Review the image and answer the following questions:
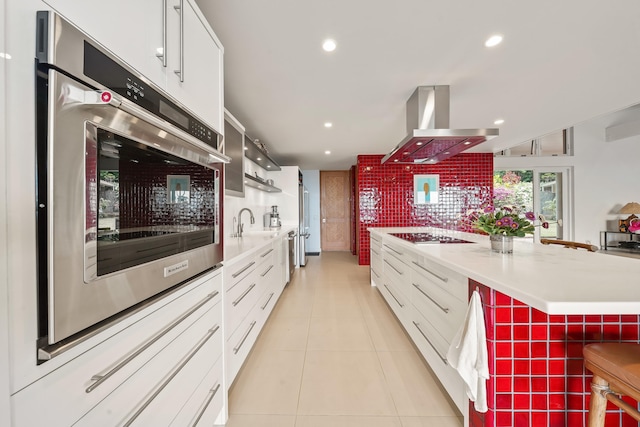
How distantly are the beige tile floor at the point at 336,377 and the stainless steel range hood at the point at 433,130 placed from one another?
1.84 m

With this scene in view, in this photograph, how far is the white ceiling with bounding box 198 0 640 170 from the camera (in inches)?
62.3

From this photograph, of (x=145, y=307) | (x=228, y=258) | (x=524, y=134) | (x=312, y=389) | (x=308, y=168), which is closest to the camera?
(x=145, y=307)

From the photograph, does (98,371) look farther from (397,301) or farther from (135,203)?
(397,301)

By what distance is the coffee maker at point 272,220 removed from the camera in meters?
4.70

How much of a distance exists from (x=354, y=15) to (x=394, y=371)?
2.38 m

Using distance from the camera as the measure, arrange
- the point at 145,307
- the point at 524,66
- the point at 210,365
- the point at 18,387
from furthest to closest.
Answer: the point at 524,66
the point at 210,365
the point at 145,307
the point at 18,387

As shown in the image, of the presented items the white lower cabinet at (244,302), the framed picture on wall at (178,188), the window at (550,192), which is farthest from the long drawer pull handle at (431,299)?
the window at (550,192)

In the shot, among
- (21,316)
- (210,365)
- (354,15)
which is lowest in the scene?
(210,365)

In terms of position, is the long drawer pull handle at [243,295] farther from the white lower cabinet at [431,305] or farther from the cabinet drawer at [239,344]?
the white lower cabinet at [431,305]

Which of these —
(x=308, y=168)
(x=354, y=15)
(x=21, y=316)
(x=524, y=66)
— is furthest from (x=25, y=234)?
(x=308, y=168)

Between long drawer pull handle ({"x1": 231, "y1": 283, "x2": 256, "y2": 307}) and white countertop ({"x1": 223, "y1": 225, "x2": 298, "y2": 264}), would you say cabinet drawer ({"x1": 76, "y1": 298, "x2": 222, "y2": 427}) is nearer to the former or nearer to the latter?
long drawer pull handle ({"x1": 231, "y1": 283, "x2": 256, "y2": 307})


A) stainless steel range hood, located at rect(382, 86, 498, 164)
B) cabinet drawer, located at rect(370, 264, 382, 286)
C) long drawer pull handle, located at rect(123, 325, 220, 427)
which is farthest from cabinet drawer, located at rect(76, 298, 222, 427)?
cabinet drawer, located at rect(370, 264, 382, 286)

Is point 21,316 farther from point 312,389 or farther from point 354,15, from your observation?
point 354,15

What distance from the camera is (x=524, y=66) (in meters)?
2.21
